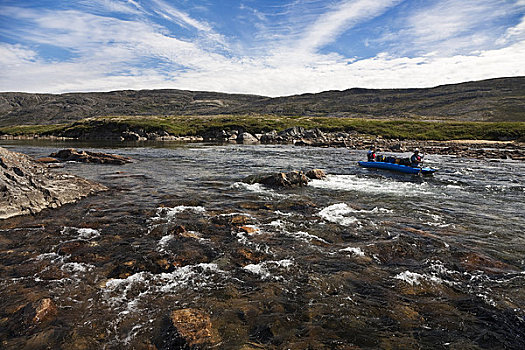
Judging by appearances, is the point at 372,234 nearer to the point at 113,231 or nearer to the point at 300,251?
the point at 300,251

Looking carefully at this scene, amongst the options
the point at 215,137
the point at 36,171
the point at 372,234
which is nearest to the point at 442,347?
the point at 372,234

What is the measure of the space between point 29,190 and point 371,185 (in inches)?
826

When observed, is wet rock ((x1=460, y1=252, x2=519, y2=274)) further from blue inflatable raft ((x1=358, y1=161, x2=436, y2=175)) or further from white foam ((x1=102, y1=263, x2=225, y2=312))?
blue inflatable raft ((x1=358, y1=161, x2=436, y2=175))

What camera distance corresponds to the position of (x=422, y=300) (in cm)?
712

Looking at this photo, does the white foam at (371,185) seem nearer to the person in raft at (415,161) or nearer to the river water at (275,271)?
the river water at (275,271)

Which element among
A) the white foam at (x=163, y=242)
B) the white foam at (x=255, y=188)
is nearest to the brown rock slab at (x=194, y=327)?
the white foam at (x=163, y=242)

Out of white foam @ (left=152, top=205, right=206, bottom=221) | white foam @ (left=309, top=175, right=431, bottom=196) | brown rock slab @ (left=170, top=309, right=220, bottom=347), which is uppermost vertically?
brown rock slab @ (left=170, top=309, right=220, bottom=347)

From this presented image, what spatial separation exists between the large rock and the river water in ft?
2.34

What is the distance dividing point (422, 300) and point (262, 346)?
435 cm

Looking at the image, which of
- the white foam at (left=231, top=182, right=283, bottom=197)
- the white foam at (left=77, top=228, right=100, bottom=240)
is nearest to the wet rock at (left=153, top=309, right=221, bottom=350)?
the white foam at (left=77, top=228, right=100, bottom=240)

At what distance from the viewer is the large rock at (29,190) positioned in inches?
495

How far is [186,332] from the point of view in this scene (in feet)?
19.0

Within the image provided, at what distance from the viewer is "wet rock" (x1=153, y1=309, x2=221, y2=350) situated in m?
5.54

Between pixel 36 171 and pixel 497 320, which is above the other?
pixel 36 171
